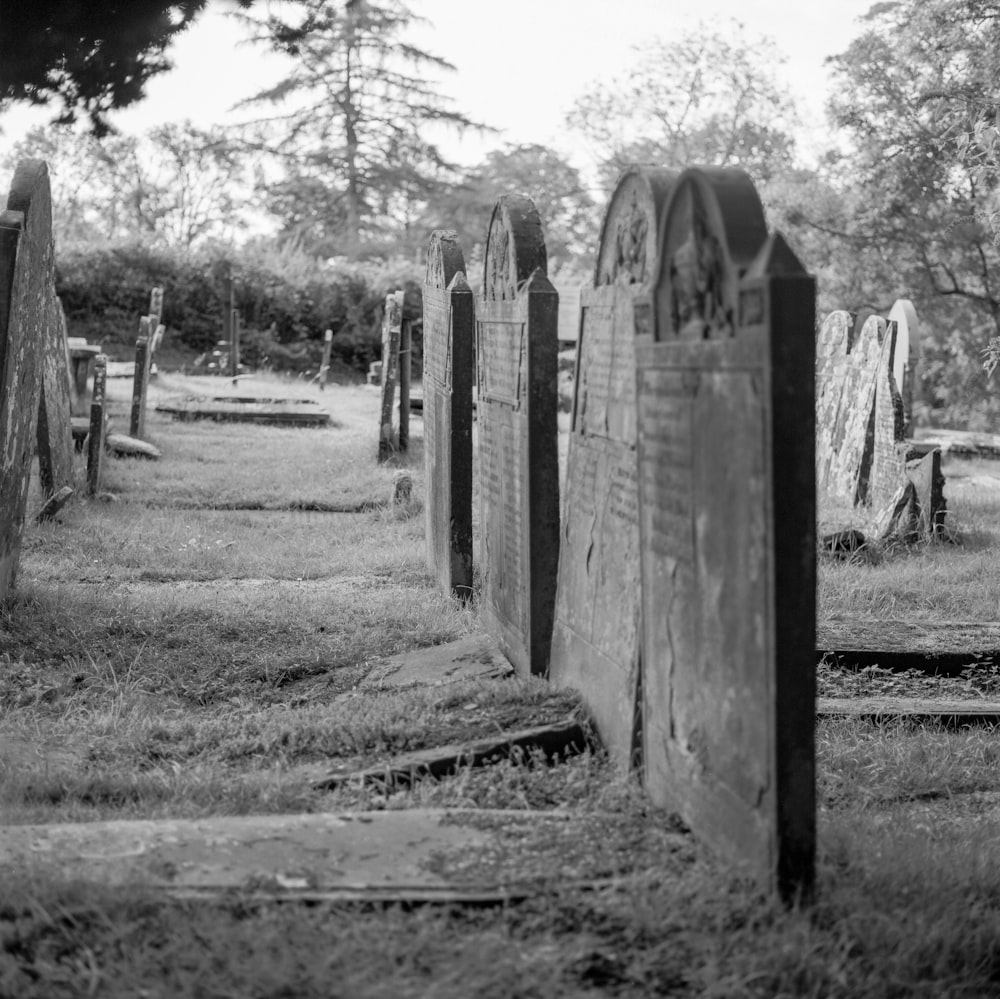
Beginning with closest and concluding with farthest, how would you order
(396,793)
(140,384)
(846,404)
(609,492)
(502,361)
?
(396,793) < (609,492) < (502,361) < (846,404) < (140,384)

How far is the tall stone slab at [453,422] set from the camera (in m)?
6.82

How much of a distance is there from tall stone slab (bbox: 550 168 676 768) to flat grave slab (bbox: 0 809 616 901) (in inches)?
29.8

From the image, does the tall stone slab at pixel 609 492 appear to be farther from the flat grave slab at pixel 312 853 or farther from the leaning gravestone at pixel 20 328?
the leaning gravestone at pixel 20 328

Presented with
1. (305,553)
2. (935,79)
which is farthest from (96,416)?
(935,79)

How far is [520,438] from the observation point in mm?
5324

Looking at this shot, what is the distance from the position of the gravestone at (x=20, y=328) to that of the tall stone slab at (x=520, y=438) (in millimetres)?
2305

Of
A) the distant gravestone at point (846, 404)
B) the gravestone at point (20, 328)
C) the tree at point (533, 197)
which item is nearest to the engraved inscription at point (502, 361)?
the gravestone at point (20, 328)

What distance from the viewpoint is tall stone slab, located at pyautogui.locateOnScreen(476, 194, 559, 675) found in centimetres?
521

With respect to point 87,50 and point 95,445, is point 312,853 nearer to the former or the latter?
point 95,445

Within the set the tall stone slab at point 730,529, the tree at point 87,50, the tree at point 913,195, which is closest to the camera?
the tall stone slab at point 730,529

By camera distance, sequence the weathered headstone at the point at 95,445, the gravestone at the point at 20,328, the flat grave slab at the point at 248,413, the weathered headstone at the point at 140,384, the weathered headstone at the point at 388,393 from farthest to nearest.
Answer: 1. the flat grave slab at the point at 248,413
2. the weathered headstone at the point at 140,384
3. the weathered headstone at the point at 388,393
4. the weathered headstone at the point at 95,445
5. the gravestone at the point at 20,328

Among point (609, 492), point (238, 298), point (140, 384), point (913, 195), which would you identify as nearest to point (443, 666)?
point (609, 492)

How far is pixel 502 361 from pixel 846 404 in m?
6.35

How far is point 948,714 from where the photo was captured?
5070mm
